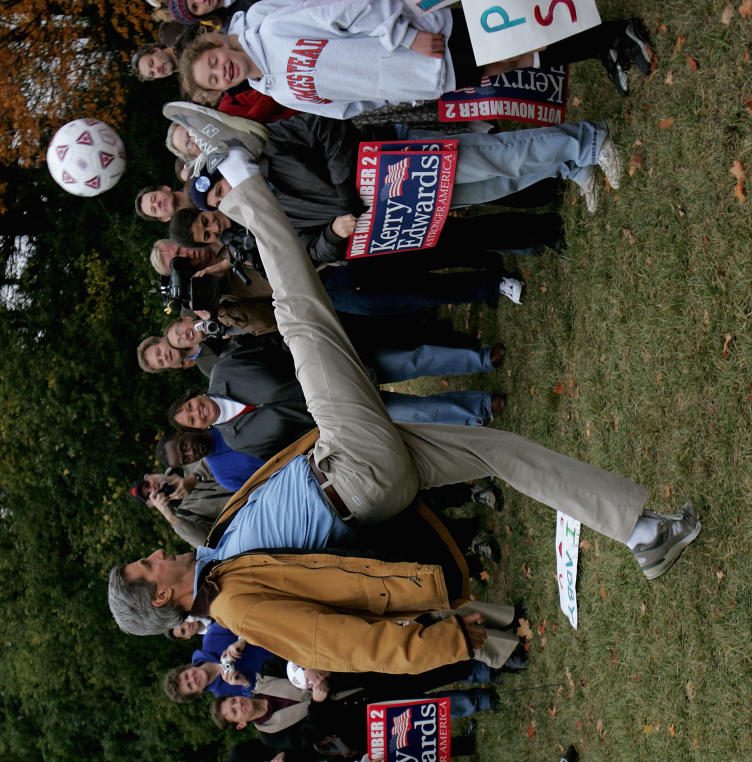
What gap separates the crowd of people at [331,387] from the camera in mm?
3590

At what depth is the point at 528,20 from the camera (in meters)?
4.00

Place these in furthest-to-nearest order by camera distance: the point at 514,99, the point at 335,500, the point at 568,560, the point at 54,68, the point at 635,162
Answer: the point at 54,68 → the point at 568,560 → the point at 514,99 → the point at 635,162 → the point at 335,500

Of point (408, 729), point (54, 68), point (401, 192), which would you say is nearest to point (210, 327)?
point (401, 192)

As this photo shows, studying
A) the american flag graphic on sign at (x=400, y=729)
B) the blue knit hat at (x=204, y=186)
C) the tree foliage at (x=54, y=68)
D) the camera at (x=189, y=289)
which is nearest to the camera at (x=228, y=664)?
the american flag graphic on sign at (x=400, y=729)

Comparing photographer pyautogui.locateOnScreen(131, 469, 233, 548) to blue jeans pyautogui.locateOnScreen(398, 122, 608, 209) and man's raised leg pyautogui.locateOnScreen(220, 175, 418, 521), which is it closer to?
man's raised leg pyautogui.locateOnScreen(220, 175, 418, 521)

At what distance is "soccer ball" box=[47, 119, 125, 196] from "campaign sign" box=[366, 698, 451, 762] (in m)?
6.01

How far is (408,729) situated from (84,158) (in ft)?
21.1

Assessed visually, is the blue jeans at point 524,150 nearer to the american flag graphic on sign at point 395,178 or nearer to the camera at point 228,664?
the american flag graphic on sign at point 395,178

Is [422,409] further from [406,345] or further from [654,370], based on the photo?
[654,370]

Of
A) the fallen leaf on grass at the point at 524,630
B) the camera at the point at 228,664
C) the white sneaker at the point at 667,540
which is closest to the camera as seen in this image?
the white sneaker at the point at 667,540

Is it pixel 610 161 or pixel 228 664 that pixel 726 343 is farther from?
pixel 228 664

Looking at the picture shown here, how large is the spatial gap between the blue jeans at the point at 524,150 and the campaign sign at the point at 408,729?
3.81 metres

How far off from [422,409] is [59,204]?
9.64m

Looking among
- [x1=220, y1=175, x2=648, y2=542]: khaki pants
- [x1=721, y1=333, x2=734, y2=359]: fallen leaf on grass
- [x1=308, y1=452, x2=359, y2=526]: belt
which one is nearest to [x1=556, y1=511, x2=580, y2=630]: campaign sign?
[x1=220, y1=175, x2=648, y2=542]: khaki pants
